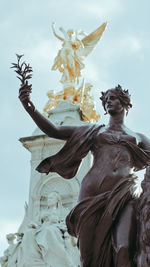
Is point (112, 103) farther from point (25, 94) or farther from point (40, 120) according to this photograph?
point (25, 94)

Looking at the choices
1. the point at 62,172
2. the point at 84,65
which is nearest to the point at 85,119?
the point at 84,65

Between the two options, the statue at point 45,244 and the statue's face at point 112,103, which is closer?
the statue's face at point 112,103

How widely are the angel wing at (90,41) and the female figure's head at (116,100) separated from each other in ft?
45.7

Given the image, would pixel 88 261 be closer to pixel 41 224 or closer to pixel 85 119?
pixel 41 224

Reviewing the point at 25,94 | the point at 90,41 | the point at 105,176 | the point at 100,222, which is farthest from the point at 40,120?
the point at 90,41

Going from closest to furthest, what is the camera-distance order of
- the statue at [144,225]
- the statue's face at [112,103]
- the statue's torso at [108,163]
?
the statue at [144,225], the statue's torso at [108,163], the statue's face at [112,103]

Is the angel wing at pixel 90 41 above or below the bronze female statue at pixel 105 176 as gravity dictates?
above

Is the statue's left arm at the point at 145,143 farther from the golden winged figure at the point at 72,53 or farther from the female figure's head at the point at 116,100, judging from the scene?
the golden winged figure at the point at 72,53

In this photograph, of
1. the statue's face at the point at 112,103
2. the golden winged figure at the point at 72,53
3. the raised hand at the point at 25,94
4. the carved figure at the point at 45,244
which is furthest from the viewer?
the golden winged figure at the point at 72,53

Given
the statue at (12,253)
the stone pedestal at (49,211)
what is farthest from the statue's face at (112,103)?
the statue at (12,253)

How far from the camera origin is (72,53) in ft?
67.7

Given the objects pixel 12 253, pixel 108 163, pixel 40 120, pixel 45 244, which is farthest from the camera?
pixel 12 253

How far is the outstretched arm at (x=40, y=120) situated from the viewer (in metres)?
6.62

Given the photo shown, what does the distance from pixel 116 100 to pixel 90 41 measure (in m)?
Result: 14.8
